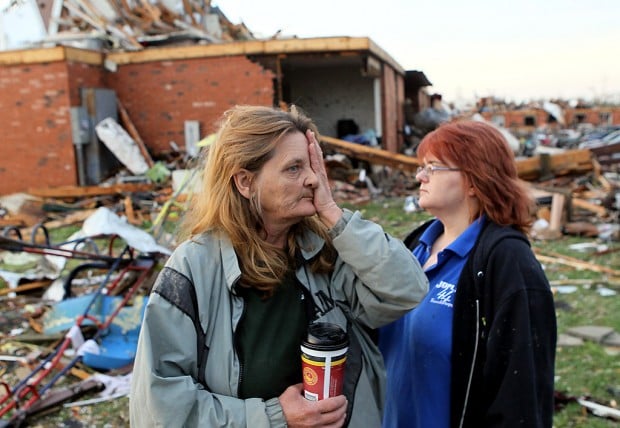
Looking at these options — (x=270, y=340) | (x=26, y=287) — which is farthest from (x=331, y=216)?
(x=26, y=287)

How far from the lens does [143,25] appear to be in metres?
16.8

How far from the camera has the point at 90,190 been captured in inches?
563

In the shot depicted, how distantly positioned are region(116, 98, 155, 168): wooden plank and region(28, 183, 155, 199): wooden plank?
124cm

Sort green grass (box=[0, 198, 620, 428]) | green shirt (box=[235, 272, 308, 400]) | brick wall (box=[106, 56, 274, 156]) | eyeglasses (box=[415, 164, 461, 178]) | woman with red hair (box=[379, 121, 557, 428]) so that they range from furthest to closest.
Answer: brick wall (box=[106, 56, 274, 156]), green grass (box=[0, 198, 620, 428]), eyeglasses (box=[415, 164, 461, 178]), woman with red hair (box=[379, 121, 557, 428]), green shirt (box=[235, 272, 308, 400])

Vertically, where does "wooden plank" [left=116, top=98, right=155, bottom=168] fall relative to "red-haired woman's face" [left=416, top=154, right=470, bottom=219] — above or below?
above

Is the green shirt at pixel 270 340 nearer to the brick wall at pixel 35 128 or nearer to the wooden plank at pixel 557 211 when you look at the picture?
the wooden plank at pixel 557 211

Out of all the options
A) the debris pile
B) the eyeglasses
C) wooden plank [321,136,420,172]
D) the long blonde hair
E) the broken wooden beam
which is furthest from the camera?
the debris pile

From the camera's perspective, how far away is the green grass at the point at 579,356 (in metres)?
4.23

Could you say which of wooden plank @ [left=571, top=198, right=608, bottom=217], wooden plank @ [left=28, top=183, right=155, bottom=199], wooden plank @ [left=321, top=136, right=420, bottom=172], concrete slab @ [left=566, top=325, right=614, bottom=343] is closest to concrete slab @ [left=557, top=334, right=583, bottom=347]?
concrete slab @ [left=566, top=325, right=614, bottom=343]

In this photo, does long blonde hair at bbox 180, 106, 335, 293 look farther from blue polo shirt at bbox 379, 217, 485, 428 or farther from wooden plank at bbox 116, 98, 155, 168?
wooden plank at bbox 116, 98, 155, 168

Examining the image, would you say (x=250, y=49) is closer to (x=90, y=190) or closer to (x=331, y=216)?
(x=90, y=190)

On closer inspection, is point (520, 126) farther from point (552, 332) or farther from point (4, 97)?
point (552, 332)

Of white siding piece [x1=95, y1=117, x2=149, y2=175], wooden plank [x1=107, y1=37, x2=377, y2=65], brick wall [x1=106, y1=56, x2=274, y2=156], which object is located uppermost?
wooden plank [x1=107, y1=37, x2=377, y2=65]

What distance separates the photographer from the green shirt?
1648 millimetres
